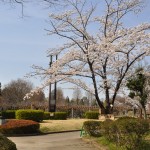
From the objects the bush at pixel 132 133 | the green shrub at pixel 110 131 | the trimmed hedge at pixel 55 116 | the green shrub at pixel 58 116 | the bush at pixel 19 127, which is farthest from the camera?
the green shrub at pixel 58 116

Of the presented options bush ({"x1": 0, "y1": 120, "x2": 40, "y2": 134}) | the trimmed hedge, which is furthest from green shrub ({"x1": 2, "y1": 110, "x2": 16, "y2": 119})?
bush ({"x1": 0, "y1": 120, "x2": 40, "y2": 134})

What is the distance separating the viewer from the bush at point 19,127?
82.9 feet

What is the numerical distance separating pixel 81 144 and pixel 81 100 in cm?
9146

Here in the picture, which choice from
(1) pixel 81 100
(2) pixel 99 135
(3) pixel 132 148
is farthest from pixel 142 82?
(1) pixel 81 100

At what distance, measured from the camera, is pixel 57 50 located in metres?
28.7

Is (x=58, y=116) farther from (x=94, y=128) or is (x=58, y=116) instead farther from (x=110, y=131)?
(x=110, y=131)

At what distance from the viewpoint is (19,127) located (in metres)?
25.6

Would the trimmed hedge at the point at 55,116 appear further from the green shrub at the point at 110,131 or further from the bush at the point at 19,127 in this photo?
the green shrub at the point at 110,131

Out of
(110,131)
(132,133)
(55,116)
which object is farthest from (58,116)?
(132,133)

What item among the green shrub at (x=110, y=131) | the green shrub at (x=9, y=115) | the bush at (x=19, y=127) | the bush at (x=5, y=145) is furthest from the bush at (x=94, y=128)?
the green shrub at (x=9, y=115)

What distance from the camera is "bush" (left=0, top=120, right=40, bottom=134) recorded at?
25.3 m

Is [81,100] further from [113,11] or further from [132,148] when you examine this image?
[132,148]

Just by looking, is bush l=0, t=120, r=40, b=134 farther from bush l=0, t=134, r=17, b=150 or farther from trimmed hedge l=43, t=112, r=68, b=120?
bush l=0, t=134, r=17, b=150

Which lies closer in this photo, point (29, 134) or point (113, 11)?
point (29, 134)
